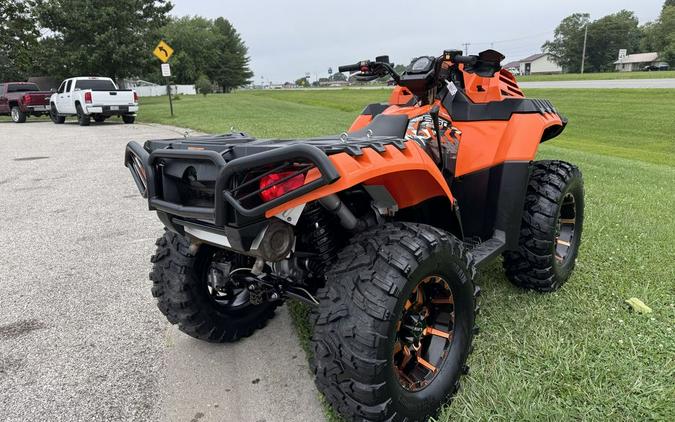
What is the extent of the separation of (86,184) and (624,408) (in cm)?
823

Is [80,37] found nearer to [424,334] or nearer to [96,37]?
[96,37]

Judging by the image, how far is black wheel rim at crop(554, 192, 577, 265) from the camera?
3.76m

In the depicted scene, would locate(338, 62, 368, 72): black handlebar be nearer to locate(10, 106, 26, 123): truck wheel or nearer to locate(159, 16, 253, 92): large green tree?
locate(10, 106, 26, 123): truck wheel

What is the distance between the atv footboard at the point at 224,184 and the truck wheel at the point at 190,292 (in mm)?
583

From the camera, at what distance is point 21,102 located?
2161 centimetres

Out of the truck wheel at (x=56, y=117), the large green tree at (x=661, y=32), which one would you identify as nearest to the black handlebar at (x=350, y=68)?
the truck wheel at (x=56, y=117)

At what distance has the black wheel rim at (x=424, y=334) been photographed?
230 centimetres

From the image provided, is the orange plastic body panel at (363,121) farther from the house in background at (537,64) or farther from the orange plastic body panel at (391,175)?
the house in background at (537,64)

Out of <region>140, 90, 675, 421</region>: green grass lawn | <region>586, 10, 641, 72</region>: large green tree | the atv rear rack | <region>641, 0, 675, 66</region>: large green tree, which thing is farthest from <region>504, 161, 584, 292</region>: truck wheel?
<region>586, 10, 641, 72</region>: large green tree

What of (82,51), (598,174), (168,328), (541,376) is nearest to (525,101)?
(541,376)

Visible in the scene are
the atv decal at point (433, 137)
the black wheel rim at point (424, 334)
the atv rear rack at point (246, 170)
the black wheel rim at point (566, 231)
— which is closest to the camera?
the atv rear rack at point (246, 170)

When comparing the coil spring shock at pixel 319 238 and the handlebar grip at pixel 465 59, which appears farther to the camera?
the handlebar grip at pixel 465 59

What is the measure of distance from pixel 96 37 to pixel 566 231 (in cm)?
3307

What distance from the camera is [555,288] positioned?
3473mm
